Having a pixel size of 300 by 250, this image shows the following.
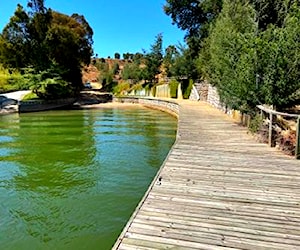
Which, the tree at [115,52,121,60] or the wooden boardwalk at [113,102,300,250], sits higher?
the tree at [115,52,121,60]

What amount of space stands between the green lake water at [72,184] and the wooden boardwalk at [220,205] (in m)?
0.95

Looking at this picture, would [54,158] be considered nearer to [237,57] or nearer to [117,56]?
[237,57]

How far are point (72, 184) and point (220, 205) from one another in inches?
148

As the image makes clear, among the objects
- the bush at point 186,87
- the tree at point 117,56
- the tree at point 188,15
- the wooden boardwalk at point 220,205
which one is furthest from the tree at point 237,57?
the tree at point 117,56

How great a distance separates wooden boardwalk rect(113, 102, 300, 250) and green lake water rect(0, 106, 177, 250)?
952 millimetres

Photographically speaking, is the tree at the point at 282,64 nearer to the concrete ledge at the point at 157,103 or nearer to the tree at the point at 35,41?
the concrete ledge at the point at 157,103

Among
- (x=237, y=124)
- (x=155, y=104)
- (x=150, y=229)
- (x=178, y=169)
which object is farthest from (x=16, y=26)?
(x=150, y=229)

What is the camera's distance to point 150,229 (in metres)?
3.23

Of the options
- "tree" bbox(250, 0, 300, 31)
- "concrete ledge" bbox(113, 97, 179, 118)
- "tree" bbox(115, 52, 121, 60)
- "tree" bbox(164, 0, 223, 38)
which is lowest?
"concrete ledge" bbox(113, 97, 179, 118)

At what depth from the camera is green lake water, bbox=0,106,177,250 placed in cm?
452

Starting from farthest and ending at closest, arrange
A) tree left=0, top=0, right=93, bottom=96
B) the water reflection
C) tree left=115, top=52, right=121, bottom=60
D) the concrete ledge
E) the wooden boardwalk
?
tree left=115, top=52, right=121, bottom=60 → tree left=0, top=0, right=93, bottom=96 → the concrete ledge → the water reflection → the wooden boardwalk

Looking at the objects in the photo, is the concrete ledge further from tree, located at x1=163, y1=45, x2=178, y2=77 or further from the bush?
tree, located at x1=163, y1=45, x2=178, y2=77

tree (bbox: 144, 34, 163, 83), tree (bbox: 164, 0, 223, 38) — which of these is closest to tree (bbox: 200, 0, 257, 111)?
tree (bbox: 164, 0, 223, 38)

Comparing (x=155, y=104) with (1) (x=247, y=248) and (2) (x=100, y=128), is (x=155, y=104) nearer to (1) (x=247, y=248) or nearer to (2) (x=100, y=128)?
(2) (x=100, y=128)
